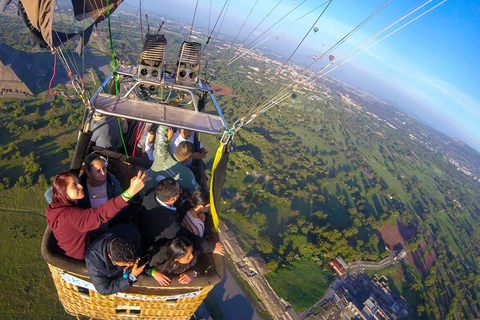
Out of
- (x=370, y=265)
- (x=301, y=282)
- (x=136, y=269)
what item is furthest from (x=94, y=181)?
(x=370, y=265)

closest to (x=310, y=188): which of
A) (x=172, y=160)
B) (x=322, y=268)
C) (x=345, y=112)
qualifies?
(x=322, y=268)

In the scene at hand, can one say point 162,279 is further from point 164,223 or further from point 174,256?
point 164,223

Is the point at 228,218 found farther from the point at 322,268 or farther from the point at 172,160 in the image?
the point at 172,160

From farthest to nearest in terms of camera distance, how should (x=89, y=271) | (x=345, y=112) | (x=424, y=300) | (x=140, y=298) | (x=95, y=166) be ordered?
(x=345, y=112) < (x=424, y=300) < (x=95, y=166) < (x=140, y=298) < (x=89, y=271)

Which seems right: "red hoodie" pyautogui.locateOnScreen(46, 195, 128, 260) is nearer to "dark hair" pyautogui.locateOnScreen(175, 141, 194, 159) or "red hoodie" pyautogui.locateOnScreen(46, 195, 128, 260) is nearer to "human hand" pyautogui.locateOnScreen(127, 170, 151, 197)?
"human hand" pyautogui.locateOnScreen(127, 170, 151, 197)

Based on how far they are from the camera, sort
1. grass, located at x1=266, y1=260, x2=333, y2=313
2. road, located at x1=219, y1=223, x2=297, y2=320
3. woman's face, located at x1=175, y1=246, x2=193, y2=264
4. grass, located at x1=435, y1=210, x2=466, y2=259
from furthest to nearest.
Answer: grass, located at x1=435, y1=210, x2=466, y2=259
grass, located at x1=266, y1=260, x2=333, y2=313
road, located at x1=219, y1=223, x2=297, y2=320
woman's face, located at x1=175, y1=246, x2=193, y2=264

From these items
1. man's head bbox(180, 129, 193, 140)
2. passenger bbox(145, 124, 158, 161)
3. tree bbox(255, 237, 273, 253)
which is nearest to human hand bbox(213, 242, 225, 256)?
passenger bbox(145, 124, 158, 161)

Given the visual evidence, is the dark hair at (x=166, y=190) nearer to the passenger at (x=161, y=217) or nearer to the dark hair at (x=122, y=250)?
the passenger at (x=161, y=217)

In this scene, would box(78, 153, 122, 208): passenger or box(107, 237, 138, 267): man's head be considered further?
box(78, 153, 122, 208): passenger
